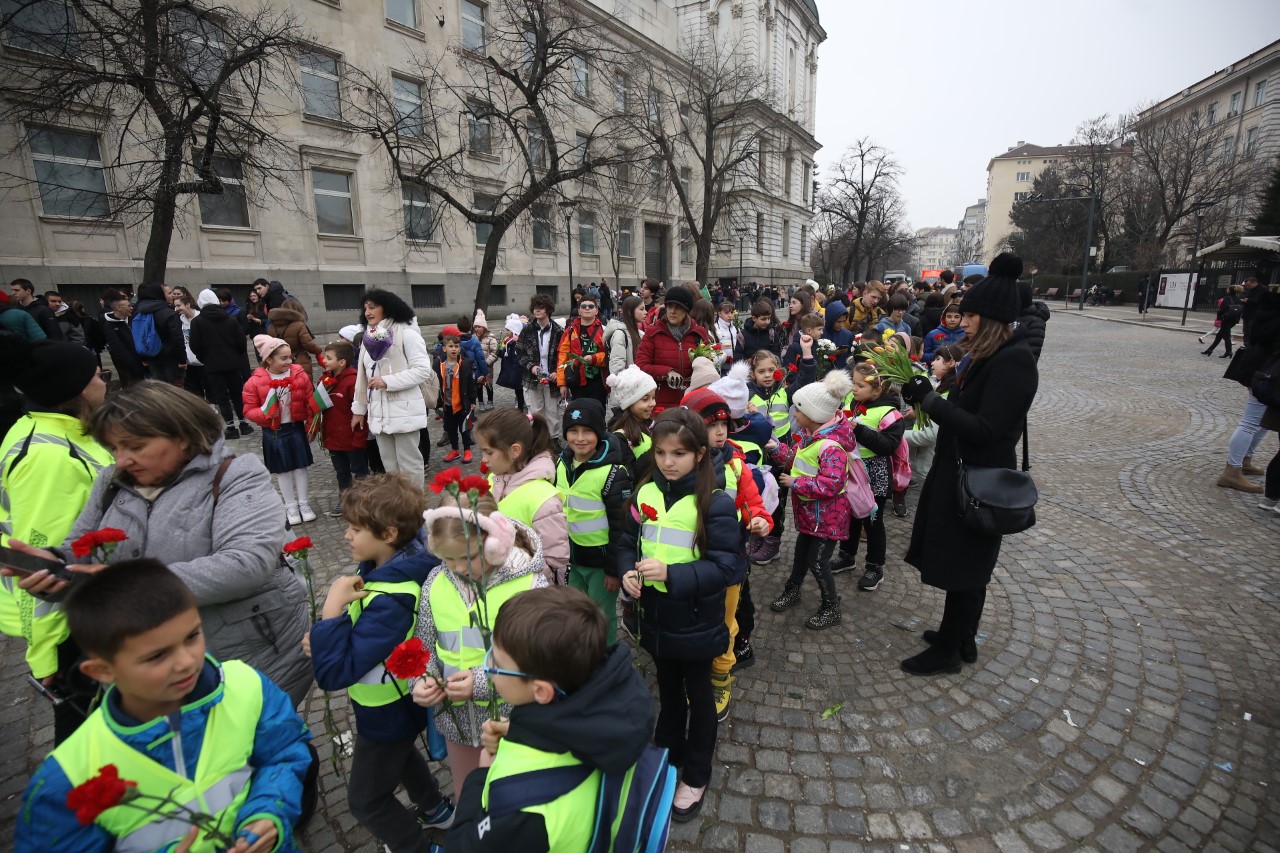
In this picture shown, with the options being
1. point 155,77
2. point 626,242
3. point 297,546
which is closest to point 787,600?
point 297,546

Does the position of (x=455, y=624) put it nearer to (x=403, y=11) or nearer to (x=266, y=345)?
(x=266, y=345)

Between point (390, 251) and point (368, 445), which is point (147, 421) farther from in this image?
point (390, 251)

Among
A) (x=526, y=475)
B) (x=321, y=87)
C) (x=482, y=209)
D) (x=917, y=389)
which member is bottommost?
(x=526, y=475)

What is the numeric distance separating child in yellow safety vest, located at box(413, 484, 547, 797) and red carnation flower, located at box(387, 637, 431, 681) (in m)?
0.22

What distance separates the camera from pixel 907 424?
5.84m

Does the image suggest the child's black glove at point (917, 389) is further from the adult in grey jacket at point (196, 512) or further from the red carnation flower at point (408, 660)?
the adult in grey jacket at point (196, 512)

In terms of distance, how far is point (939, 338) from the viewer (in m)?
7.77

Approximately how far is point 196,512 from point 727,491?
2.27 m

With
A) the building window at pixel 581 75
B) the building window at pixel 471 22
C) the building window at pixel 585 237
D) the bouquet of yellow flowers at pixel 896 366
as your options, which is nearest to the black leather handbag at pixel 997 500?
the bouquet of yellow flowers at pixel 896 366

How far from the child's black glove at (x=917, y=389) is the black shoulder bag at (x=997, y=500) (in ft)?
1.58

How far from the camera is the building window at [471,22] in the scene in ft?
81.3

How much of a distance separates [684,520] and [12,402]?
5.40 meters

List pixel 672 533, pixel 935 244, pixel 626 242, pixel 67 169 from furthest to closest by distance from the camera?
pixel 935 244 → pixel 626 242 → pixel 67 169 → pixel 672 533

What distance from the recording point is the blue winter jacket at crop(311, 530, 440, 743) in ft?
6.28
